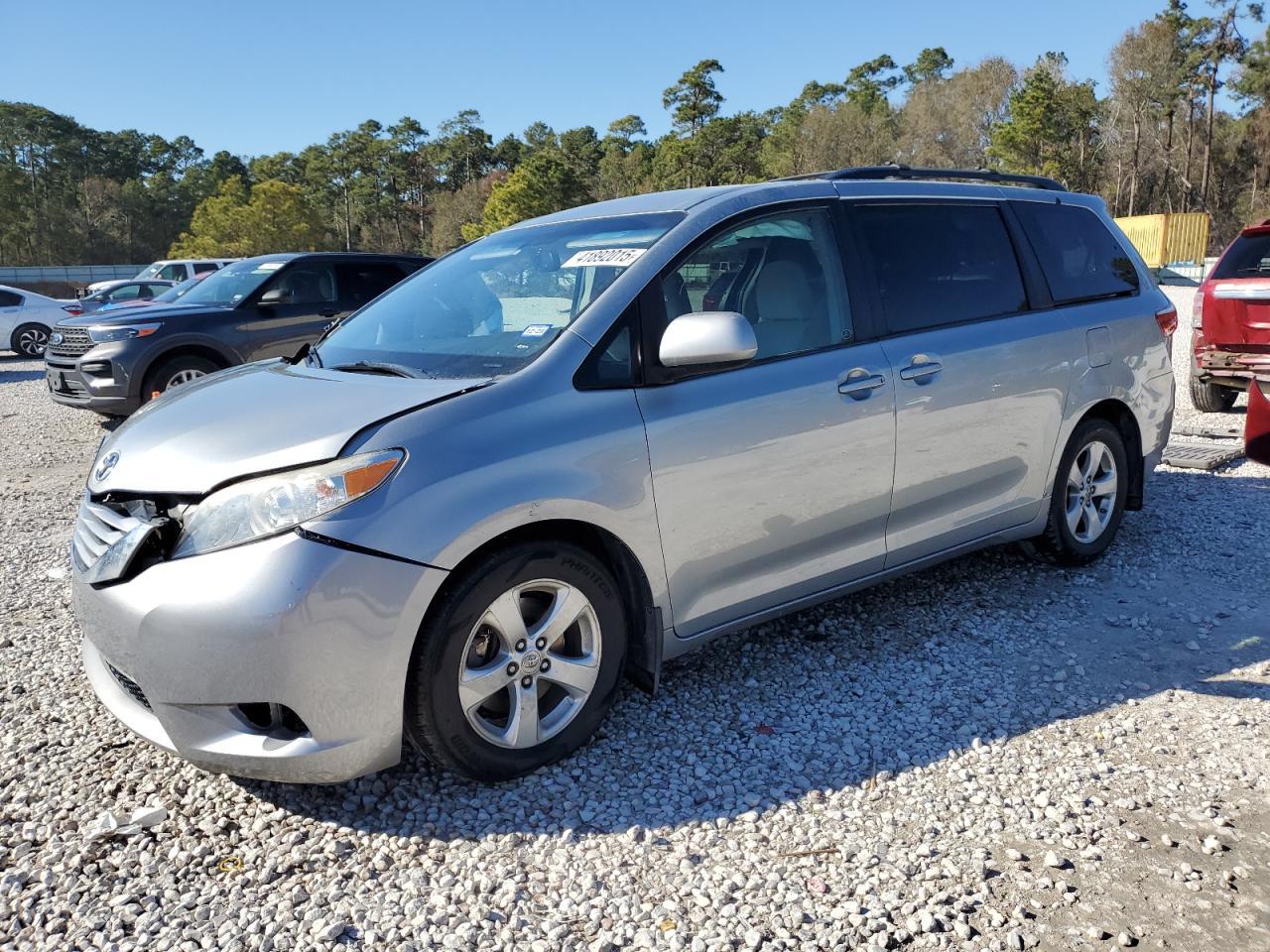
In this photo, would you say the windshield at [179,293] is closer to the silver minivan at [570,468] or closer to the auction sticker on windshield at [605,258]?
the silver minivan at [570,468]

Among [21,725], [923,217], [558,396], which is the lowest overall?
[21,725]

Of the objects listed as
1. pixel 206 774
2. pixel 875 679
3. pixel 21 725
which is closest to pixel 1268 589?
pixel 875 679

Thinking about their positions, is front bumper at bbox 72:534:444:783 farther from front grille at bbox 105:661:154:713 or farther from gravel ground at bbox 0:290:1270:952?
gravel ground at bbox 0:290:1270:952

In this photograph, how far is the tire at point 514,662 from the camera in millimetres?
2768

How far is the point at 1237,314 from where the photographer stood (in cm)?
826

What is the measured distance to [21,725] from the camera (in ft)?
11.4

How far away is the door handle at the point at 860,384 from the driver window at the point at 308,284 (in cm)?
776

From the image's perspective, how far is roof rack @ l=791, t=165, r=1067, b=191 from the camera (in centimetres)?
414

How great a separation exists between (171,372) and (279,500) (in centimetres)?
787

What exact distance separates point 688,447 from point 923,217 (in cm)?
180

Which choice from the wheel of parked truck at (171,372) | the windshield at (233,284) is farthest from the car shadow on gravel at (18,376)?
the wheel of parked truck at (171,372)

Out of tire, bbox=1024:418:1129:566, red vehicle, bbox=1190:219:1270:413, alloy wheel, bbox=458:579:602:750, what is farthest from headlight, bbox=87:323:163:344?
red vehicle, bbox=1190:219:1270:413

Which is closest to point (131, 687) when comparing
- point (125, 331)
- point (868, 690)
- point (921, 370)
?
point (868, 690)

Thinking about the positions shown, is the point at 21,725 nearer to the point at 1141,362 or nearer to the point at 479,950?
the point at 479,950
